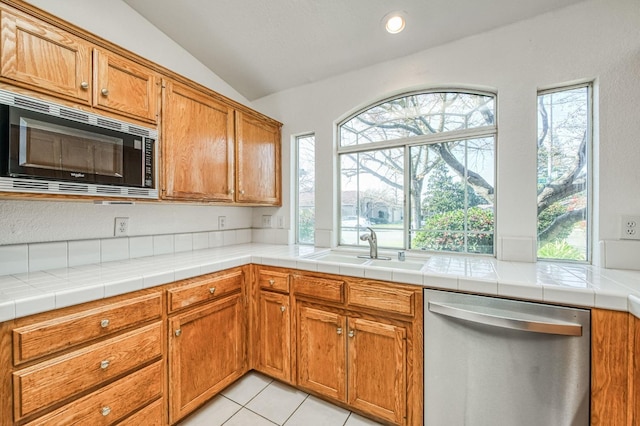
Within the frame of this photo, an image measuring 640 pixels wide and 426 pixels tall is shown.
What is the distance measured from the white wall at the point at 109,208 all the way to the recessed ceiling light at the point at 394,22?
5.11 ft

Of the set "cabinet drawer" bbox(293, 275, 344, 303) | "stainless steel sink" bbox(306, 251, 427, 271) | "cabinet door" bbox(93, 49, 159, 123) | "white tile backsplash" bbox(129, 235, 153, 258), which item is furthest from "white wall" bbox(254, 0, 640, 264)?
"white tile backsplash" bbox(129, 235, 153, 258)

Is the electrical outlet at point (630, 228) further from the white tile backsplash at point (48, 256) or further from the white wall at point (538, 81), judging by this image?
the white tile backsplash at point (48, 256)

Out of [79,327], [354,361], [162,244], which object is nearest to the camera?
[79,327]

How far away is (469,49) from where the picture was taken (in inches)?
72.9

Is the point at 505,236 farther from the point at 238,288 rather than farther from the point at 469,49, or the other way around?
the point at 238,288

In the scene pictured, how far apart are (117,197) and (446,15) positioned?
2.27 metres

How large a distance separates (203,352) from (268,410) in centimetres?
55

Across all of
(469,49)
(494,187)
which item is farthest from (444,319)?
(469,49)

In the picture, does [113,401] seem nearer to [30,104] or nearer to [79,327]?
[79,327]

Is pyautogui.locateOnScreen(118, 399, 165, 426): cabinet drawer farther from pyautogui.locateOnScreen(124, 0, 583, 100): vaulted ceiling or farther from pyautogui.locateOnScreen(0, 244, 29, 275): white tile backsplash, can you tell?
pyautogui.locateOnScreen(124, 0, 583, 100): vaulted ceiling

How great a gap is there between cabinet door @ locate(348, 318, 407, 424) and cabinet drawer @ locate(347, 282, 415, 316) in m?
0.10

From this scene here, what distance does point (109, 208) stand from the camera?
5.68ft

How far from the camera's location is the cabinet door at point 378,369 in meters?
1.44

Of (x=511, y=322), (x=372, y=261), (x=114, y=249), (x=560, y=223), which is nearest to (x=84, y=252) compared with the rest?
(x=114, y=249)
